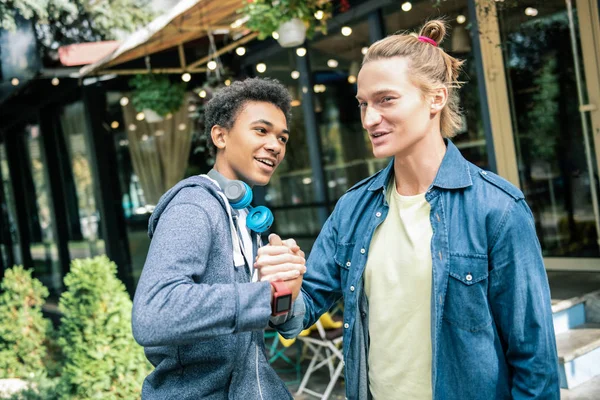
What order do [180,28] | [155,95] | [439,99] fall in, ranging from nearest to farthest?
1. [439,99]
2. [180,28]
3. [155,95]

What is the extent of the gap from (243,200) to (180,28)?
4402 millimetres

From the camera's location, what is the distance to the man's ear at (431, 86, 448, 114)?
5.61ft

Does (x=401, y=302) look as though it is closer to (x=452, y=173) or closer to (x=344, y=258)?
(x=344, y=258)

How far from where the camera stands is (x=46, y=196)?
10.1 metres

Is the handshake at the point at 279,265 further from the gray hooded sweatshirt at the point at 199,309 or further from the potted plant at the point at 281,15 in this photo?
the potted plant at the point at 281,15

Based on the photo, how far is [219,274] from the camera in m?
1.49

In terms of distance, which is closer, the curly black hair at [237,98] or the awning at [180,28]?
the curly black hair at [237,98]

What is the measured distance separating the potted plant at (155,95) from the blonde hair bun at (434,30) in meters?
5.38

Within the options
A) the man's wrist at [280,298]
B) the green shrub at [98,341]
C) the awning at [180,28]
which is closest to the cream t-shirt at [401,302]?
the man's wrist at [280,298]

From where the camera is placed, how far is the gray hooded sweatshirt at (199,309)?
126 centimetres

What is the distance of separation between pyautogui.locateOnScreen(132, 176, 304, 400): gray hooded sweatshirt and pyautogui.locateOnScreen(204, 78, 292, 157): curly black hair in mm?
259

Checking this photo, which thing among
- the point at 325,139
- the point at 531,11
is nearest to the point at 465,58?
the point at 531,11

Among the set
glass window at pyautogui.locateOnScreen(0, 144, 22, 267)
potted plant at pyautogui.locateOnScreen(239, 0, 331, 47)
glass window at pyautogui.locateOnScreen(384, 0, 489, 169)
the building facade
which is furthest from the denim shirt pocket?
glass window at pyautogui.locateOnScreen(0, 144, 22, 267)

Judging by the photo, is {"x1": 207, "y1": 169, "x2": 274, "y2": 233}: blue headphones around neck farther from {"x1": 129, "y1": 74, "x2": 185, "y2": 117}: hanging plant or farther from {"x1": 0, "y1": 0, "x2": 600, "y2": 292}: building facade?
{"x1": 129, "y1": 74, "x2": 185, "y2": 117}: hanging plant
